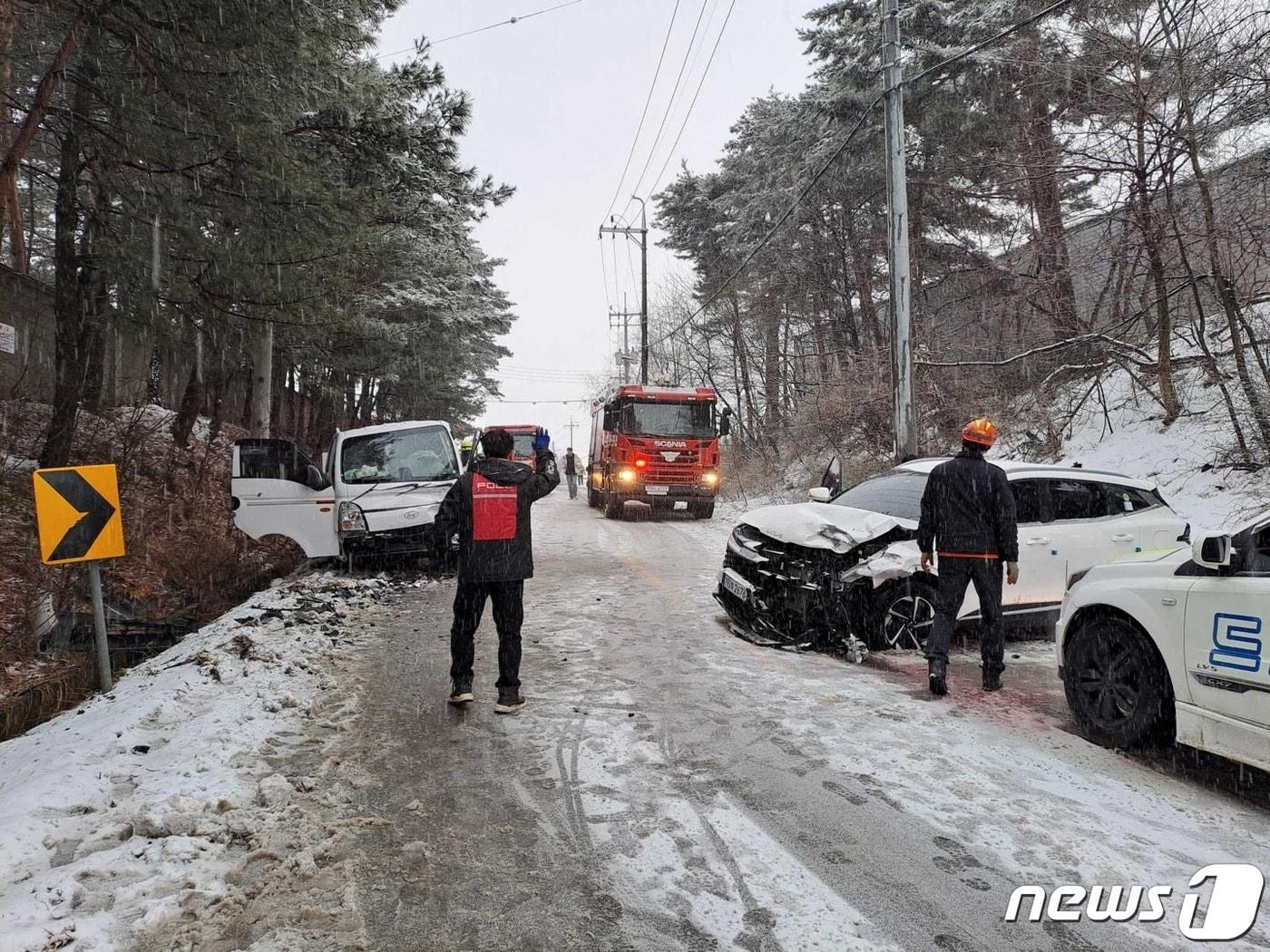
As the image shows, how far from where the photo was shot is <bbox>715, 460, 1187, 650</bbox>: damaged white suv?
6656mm

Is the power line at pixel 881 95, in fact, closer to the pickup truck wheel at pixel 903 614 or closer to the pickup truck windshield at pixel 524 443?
the pickup truck wheel at pixel 903 614

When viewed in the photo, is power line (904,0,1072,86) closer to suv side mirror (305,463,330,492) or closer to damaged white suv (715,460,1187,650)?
damaged white suv (715,460,1187,650)

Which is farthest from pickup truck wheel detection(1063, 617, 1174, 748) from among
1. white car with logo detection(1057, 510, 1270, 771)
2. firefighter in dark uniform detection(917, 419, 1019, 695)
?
firefighter in dark uniform detection(917, 419, 1019, 695)

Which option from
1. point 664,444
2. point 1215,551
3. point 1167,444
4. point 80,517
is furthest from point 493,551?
point 664,444

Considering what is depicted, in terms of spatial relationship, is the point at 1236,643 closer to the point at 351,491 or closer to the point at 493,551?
the point at 493,551

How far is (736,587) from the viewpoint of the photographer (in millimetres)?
7582

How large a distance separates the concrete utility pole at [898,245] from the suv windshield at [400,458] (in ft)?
24.2

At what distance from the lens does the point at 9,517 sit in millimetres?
10297

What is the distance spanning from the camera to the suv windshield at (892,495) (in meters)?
7.21

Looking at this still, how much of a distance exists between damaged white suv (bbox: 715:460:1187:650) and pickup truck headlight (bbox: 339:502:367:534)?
546 cm

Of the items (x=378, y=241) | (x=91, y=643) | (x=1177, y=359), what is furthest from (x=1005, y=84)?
(x=91, y=643)

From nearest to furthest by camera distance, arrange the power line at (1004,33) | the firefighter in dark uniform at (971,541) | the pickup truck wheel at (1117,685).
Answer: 1. the pickup truck wheel at (1117,685)
2. the firefighter in dark uniform at (971,541)
3. the power line at (1004,33)

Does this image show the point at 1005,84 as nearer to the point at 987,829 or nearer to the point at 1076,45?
the point at 1076,45

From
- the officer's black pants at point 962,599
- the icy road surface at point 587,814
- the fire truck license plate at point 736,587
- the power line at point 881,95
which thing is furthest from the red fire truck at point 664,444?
the officer's black pants at point 962,599
